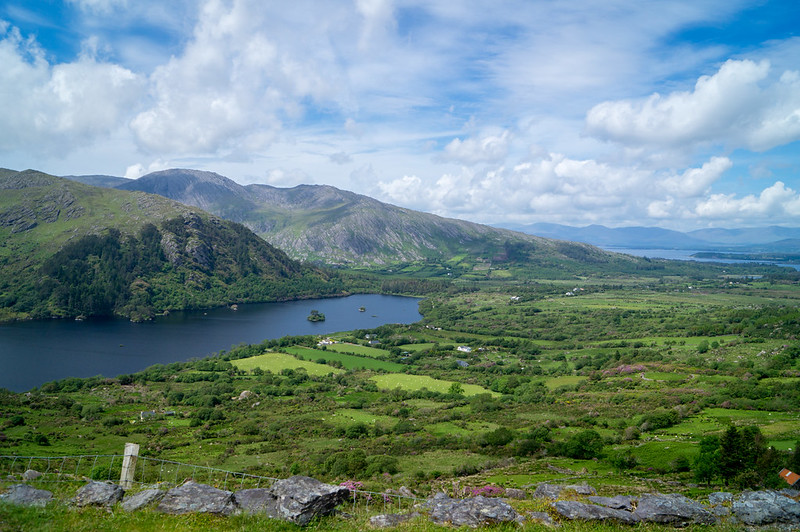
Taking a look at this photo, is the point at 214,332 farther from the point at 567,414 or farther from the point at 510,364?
the point at 567,414

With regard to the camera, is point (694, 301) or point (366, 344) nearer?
point (366, 344)

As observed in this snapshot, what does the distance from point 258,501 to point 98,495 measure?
5082mm

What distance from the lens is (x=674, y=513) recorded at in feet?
46.9

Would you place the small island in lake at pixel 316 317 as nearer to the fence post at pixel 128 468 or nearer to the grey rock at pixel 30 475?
the grey rock at pixel 30 475

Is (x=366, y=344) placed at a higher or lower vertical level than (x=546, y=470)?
lower

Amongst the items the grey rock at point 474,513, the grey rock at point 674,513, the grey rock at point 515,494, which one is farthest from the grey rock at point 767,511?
the grey rock at point 515,494

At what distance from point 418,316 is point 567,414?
125336mm

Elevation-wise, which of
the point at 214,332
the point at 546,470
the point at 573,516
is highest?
the point at 573,516

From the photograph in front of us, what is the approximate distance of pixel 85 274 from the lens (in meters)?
180

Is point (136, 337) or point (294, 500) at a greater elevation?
point (294, 500)

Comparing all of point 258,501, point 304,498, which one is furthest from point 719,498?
Result: point 258,501

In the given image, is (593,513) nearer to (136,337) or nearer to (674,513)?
(674,513)

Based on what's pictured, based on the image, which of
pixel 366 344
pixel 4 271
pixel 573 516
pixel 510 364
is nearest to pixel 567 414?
pixel 510 364

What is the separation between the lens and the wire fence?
1667cm
